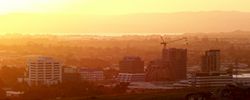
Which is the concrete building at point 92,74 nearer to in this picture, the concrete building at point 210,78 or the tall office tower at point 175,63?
the tall office tower at point 175,63

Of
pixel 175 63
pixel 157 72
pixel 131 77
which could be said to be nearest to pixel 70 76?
pixel 131 77

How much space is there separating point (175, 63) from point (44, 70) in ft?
26.1

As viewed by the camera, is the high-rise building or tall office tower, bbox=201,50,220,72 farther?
tall office tower, bbox=201,50,220,72

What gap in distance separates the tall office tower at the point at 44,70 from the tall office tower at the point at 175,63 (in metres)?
6.70

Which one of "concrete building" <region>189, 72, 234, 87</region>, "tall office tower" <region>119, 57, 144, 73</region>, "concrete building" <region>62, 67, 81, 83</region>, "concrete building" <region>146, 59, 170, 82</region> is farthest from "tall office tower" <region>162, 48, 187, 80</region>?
"concrete building" <region>189, 72, 234, 87</region>

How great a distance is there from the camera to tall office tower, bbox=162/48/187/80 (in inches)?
1695

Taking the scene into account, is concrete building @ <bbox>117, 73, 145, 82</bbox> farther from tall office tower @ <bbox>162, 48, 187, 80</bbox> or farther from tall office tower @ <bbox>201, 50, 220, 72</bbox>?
tall office tower @ <bbox>201, 50, 220, 72</bbox>

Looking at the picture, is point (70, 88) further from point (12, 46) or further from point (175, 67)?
point (12, 46)

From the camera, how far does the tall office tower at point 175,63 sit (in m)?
43.1

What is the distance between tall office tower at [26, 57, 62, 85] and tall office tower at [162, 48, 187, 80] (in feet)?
22.0

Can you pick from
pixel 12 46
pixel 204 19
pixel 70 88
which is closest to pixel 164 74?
pixel 70 88

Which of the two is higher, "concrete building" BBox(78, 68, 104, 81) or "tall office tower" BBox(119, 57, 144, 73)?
"tall office tower" BBox(119, 57, 144, 73)

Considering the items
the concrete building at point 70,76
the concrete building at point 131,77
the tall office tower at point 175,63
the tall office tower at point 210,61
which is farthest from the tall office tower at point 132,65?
the concrete building at point 70,76

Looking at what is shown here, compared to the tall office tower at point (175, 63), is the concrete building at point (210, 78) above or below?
below
